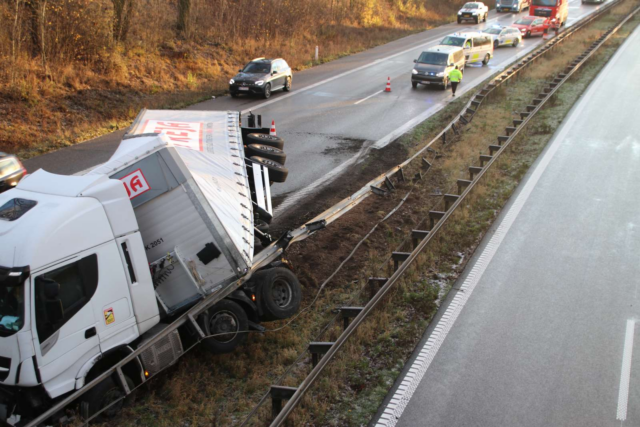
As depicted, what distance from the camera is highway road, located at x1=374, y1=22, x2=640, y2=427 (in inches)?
272

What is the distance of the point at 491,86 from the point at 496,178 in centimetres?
1010

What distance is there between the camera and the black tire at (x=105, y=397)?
643 cm

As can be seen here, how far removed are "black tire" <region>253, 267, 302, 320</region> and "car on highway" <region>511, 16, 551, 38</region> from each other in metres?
36.6

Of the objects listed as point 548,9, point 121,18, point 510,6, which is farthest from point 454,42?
point 510,6

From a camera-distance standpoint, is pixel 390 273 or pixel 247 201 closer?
pixel 247 201

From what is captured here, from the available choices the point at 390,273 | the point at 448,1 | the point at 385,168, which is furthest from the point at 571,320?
the point at 448,1

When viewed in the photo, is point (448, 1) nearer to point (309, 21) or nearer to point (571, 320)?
point (309, 21)

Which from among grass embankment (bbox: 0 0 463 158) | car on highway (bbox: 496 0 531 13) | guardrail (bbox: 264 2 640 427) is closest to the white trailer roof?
guardrail (bbox: 264 2 640 427)

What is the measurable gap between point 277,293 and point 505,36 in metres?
32.6

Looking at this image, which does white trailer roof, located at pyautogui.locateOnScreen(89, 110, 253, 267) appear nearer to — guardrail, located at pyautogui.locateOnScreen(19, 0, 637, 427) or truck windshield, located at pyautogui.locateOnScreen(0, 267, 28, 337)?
guardrail, located at pyautogui.locateOnScreen(19, 0, 637, 427)

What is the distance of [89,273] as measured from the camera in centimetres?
643

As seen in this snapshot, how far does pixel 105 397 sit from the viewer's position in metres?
6.57

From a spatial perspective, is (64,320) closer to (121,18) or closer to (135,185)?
(135,185)

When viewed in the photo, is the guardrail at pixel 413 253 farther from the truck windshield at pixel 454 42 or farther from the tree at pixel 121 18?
the tree at pixel 121 18
